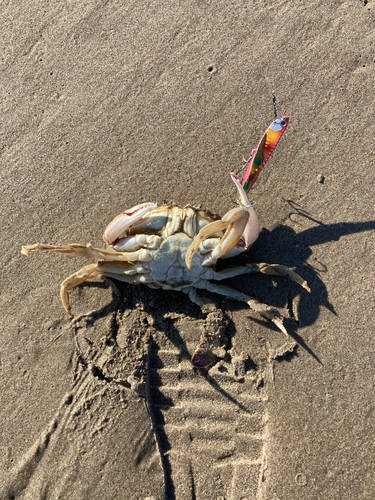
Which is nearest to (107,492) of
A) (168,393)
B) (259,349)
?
(168,393)

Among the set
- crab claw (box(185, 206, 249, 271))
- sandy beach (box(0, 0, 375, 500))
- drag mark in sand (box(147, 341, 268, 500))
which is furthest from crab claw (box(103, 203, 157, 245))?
drag mark in sand (box(147, 341, 268, 500))

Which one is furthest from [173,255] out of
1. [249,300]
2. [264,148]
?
[264,148]

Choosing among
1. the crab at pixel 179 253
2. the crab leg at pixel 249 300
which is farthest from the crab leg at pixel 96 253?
the crab leg at pixel 249 300

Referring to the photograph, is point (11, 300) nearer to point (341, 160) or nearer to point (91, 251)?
point (91, 251)

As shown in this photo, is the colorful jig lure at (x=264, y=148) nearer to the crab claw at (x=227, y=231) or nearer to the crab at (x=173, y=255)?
the crab at (x=173, y=255)

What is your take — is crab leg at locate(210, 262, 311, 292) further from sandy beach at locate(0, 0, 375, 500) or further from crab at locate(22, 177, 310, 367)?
sandy beach at locate(0, 0, 375, 500)

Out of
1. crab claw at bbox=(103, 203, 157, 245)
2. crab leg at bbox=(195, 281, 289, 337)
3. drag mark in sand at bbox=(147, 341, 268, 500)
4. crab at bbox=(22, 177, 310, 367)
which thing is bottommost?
drag mark in sand at bbox=(147, 341, 268, 500)

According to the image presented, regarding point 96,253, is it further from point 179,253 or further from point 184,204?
point 184,204
